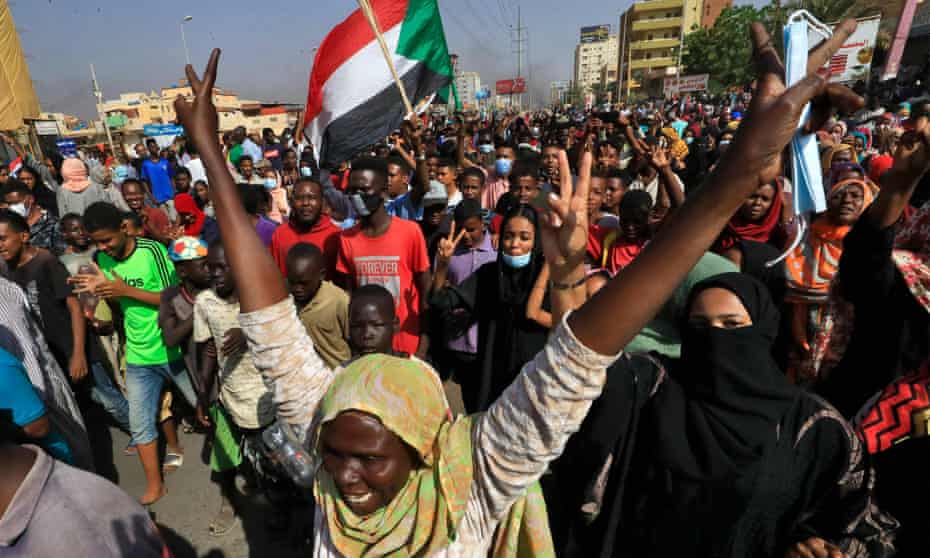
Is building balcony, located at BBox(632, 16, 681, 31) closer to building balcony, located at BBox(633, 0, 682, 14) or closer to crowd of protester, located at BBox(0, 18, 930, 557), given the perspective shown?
building balcony, located at BBox(633, 0, 682, 14)

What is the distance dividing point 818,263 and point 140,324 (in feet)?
13.0

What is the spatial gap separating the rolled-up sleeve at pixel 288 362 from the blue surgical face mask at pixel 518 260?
1409mm

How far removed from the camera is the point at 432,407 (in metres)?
1.11

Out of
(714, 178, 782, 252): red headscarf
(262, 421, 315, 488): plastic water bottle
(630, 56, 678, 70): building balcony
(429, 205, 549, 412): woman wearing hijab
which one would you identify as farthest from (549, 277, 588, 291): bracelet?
(630, 56, 678, 70): building balcony

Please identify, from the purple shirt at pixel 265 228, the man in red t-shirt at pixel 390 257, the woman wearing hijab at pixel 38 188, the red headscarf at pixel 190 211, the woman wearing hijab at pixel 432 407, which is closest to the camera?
the woman wearing hijab at pixel 432 407

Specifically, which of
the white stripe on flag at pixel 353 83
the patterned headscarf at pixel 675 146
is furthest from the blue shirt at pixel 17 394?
the patterned headscarf at pixel 675 146

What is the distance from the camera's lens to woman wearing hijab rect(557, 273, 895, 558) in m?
1.45

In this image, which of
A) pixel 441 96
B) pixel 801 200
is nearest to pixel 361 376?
pixel 801 200

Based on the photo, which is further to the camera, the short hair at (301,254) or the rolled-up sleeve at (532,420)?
the short hair at (301,254)

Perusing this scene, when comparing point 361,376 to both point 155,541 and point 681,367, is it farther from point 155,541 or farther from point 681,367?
point 681,367

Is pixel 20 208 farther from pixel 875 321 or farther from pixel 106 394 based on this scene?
pixel 875 321

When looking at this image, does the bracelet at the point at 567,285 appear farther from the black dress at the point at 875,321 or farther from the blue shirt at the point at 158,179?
the blue shirt at the point at 158,179

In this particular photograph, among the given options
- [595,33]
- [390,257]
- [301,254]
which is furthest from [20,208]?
[595,33]

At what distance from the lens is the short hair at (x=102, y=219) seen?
280 cm
